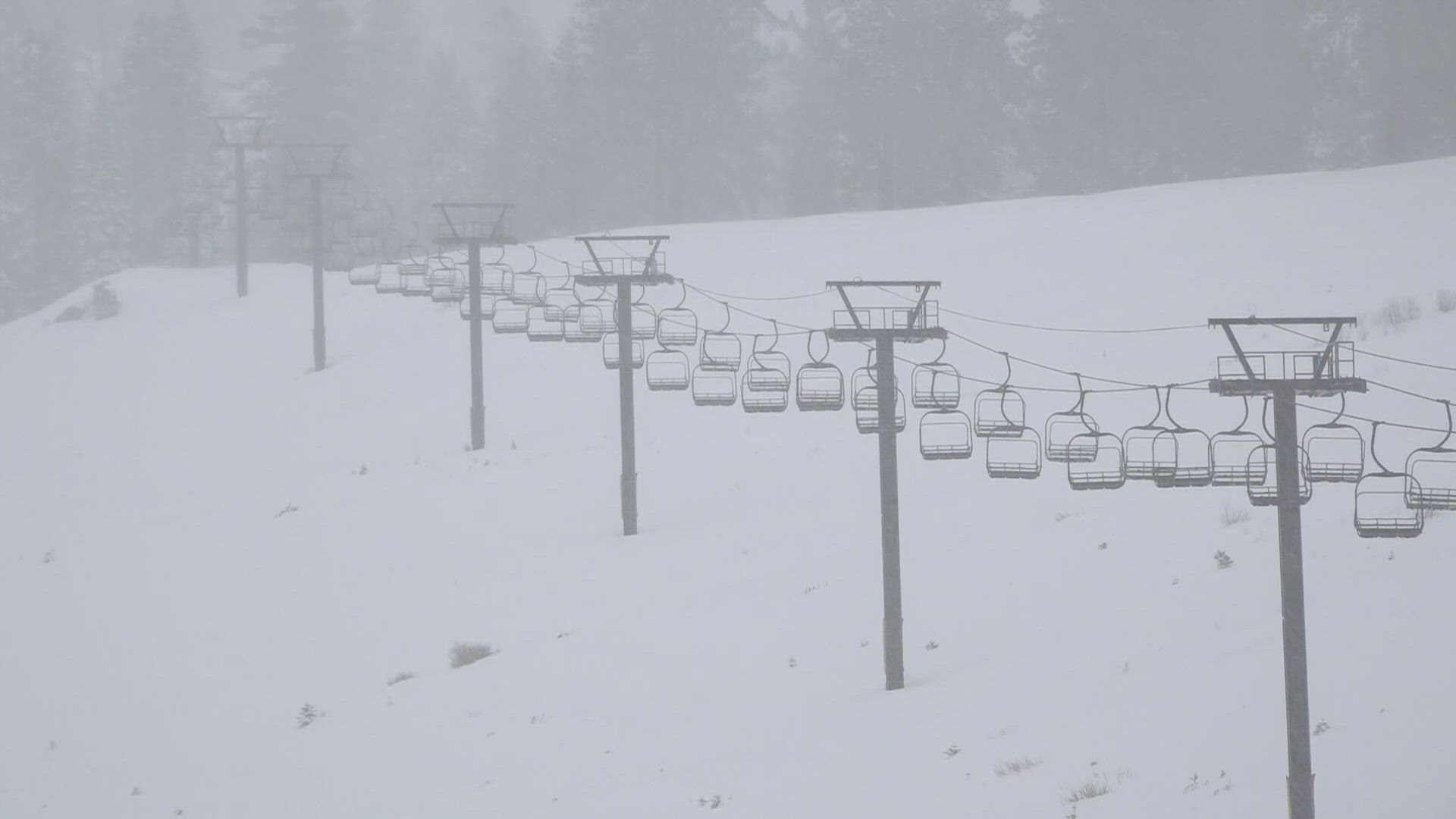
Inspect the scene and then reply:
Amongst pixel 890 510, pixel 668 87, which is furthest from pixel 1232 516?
pixel 668 87

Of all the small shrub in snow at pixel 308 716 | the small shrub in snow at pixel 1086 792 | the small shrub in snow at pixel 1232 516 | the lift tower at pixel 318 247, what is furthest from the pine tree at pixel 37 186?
the small shrub in snow at pixel 1086 792

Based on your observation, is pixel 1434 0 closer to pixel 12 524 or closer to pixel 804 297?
pixel 804 297

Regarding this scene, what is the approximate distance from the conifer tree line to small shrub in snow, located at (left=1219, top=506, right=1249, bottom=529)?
72.7ft

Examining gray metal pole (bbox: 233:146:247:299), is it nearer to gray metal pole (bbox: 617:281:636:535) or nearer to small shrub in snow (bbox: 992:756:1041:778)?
gray metal pole (bbox: 617:281:636:535)

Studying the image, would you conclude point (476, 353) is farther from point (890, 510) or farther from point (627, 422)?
point (890, 510)

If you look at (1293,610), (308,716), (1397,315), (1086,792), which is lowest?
(308,716)

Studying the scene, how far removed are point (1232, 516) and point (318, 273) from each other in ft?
102

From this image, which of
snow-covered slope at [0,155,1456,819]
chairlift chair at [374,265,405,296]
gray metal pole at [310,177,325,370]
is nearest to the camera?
snow-covered slope at [0,155,1456,819]

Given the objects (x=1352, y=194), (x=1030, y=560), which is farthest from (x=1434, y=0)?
(x=1030, y=560)

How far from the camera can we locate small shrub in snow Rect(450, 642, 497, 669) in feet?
72.9

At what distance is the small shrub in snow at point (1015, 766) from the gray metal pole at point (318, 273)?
3226cm

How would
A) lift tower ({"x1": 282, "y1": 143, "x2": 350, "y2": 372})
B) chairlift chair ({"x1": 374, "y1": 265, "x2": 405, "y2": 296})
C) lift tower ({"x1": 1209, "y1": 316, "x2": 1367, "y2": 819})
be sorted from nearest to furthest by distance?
1. lift tower ({"x1": 1209, "y1": 316, "x2": 1367, "y2": 819})
2. chairlift chair ({"x1": 374, "y1": 265, "x2": 405, "y2": 296})
3. lift tower ({"x1": 282, "y1": 143, "x2": 350, "y2": 372})

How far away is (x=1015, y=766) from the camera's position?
48.0ft

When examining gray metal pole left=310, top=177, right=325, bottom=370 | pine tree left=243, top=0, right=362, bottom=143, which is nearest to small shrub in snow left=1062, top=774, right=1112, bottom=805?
gray metal pole left=310, top=177, right=325, bottom=370
